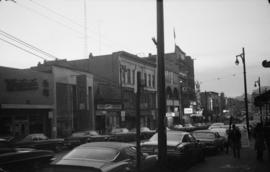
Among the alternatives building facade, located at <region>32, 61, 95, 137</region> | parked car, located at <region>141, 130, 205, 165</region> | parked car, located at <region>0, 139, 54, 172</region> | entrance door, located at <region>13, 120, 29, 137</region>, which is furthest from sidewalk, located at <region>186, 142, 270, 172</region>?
building facade, located at <region>32, 61, 95, 137</region>

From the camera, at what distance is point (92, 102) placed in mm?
43938

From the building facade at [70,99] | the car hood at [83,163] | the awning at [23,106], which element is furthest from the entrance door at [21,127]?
the car hood at [83,163]

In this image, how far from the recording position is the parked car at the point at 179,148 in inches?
549

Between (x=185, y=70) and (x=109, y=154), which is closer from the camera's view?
(x=109, y=154)

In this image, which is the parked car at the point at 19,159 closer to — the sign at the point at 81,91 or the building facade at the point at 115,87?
the sign at the point at 81,91

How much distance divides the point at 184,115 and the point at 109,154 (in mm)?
72257

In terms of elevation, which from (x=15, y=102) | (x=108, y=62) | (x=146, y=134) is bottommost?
(x=146, y=134)

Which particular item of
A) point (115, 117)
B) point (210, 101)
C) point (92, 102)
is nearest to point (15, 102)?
point (92, 102)

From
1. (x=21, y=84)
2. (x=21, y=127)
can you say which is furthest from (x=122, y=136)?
(x=21, y=84)

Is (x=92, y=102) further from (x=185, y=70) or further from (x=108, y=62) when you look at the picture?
(x=185, y=70)

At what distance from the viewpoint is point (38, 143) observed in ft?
74.6

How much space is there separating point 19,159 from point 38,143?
36.8 feet

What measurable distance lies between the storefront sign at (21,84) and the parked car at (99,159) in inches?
914

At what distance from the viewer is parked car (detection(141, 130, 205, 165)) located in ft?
45.8
